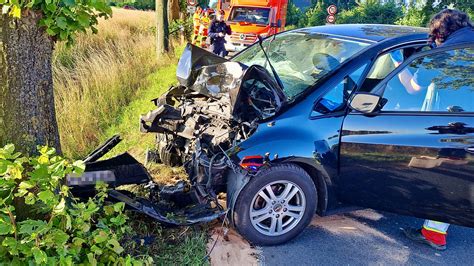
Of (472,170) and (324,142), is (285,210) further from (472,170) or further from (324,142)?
(472,170)

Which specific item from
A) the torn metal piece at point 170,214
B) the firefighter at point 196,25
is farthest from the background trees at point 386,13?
the torn metal piece at point 170,214

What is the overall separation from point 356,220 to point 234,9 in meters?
14.3

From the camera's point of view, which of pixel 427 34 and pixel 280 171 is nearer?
pixel 280 171

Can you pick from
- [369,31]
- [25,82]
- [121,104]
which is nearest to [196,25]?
[121,104]

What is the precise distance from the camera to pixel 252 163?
3.41 meters

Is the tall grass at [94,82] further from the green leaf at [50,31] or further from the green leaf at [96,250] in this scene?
the green leaf at [96,250]

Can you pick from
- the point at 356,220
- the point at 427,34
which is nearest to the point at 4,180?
the point at 356,220

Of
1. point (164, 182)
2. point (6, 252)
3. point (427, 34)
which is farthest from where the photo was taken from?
point (164, 182)

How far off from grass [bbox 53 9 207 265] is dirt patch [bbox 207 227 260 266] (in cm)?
10

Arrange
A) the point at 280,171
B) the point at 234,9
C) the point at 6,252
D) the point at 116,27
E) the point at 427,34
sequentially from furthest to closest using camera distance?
the point at 234,9, the point at 116,27, the point at 427,34, the point at 280,171, the point at 6,252

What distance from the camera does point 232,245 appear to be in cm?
354

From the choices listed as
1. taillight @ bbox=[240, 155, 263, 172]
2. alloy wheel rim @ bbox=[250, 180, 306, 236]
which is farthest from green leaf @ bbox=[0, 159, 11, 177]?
alloy wheel rim @ bbox=[250, 180, 306, 236]

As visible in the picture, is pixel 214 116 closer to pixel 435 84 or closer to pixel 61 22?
pixel 61 22

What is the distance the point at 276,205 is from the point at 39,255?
1.84 meters
